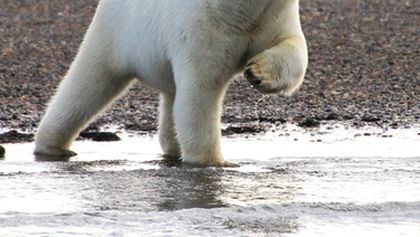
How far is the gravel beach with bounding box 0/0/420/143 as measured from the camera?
10703 millimetres

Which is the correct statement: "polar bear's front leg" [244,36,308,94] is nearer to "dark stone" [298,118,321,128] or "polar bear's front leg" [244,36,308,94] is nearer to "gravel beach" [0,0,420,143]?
"gravel beach" [0,0,420,143]

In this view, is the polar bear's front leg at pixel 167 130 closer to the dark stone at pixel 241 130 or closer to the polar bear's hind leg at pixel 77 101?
the polar bear's hind leg at pixel 77 101

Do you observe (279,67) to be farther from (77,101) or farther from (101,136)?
(101,136)

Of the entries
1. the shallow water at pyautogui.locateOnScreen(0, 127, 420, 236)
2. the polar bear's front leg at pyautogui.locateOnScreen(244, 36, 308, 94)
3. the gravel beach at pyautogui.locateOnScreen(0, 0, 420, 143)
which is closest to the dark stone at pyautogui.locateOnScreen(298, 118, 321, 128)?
the gravel beach at pyautogui.locateOnScreen(0, 0, 420, 143)

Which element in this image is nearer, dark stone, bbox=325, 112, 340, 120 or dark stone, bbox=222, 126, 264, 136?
dark stone, bbox=222, 126, 264, 136

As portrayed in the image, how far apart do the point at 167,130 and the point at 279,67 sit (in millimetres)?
1842

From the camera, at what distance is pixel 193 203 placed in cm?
605

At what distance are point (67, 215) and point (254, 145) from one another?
3.55 m

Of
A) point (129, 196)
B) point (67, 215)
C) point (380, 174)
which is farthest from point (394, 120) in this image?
point (67, 215)

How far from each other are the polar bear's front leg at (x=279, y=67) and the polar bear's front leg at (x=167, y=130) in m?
1.53

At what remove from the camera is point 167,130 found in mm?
8734

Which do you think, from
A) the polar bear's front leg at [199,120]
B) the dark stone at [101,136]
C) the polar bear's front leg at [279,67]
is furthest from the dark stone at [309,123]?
the polar bear's front leg at [279,67]

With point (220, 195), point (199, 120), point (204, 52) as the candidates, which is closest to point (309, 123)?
point (199, 120)

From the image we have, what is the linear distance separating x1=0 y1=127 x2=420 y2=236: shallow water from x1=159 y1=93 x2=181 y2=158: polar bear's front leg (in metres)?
0.13
